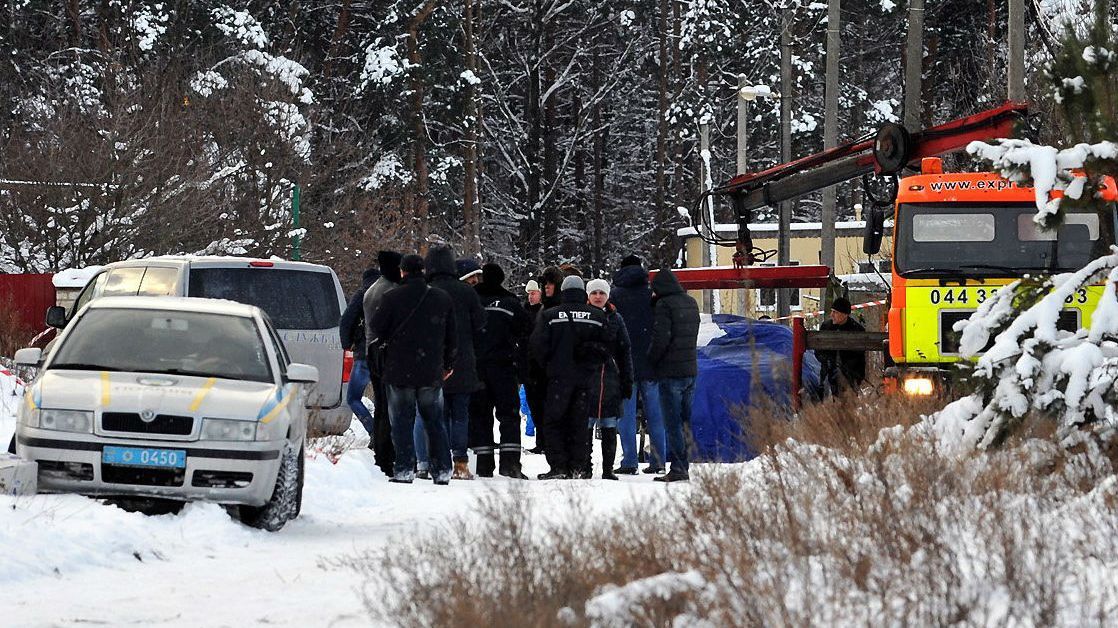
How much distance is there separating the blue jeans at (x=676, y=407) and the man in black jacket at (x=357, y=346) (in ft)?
7.76

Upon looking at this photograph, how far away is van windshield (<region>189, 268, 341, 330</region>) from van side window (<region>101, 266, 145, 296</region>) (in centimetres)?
53

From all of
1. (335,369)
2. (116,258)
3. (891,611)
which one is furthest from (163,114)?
(891,611)

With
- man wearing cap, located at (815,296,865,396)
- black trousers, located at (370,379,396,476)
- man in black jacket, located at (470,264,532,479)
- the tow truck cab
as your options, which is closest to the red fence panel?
man wearing cap, located at (815,296,865,396)

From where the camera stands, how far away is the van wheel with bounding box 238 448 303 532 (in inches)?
426

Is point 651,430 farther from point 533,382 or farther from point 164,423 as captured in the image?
point 164,423

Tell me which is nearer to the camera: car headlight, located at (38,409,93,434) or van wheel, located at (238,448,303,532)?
car headlight, located at (38,409,93,434)

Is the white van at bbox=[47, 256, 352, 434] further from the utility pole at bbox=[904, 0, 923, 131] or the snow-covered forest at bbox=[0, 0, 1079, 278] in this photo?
the snow-covered forest at bbox=[0, 0, 1079, 278]

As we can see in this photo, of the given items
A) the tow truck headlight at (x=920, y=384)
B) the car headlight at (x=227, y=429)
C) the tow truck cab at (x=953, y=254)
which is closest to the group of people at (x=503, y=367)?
the tow truck headlight at (x=920, y=384)

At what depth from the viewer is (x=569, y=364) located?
572 inches

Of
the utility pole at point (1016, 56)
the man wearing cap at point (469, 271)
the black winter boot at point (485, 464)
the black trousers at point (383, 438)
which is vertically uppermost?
the utility pole at point (1016, 56)

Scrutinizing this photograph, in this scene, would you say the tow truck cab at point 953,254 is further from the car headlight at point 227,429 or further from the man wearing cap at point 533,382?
the car headlight at point 227,429

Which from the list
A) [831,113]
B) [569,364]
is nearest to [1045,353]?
[569,364]

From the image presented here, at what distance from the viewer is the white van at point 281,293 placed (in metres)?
15.4

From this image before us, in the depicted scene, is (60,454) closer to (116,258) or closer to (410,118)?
(116,258)
